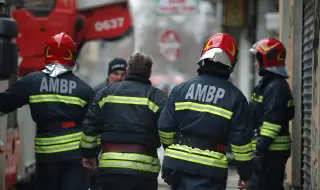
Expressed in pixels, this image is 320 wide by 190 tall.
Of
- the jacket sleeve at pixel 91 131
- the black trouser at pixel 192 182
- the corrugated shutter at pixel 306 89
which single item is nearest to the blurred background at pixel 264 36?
the corrugated shutter at pixel 306 89

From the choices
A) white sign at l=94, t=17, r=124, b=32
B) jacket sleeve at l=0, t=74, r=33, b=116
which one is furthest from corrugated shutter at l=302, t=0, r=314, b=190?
A: white sign at l=94, t=17, r=124, b=32

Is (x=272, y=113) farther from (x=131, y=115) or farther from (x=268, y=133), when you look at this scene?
(x=131, y=115)

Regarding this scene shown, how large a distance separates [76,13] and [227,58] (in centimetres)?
640

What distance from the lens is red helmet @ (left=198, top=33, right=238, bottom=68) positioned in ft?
19.8

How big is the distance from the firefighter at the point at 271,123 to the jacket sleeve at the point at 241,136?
6.37 feet

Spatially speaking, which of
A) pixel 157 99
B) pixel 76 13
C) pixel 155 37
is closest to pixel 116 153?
pixel 157 99

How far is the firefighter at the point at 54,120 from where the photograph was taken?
23.4 ft

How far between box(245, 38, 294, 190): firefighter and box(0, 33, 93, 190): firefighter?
1937 millimetres

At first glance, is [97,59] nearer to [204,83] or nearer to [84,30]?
[84,30]

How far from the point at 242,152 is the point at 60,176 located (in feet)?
6.84

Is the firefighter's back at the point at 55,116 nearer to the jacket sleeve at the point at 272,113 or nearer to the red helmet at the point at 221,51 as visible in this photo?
the red helmet at the point at 221,51

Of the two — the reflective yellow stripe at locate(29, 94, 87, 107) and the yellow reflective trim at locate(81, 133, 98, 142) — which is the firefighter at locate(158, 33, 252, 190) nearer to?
the yellow reflective trim at locate(81, 133, 98, 142)

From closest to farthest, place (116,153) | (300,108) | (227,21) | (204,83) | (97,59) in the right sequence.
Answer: (204,83), (116,153), (300,108), (227,21), (97,59)

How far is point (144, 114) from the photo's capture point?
6.77 m
